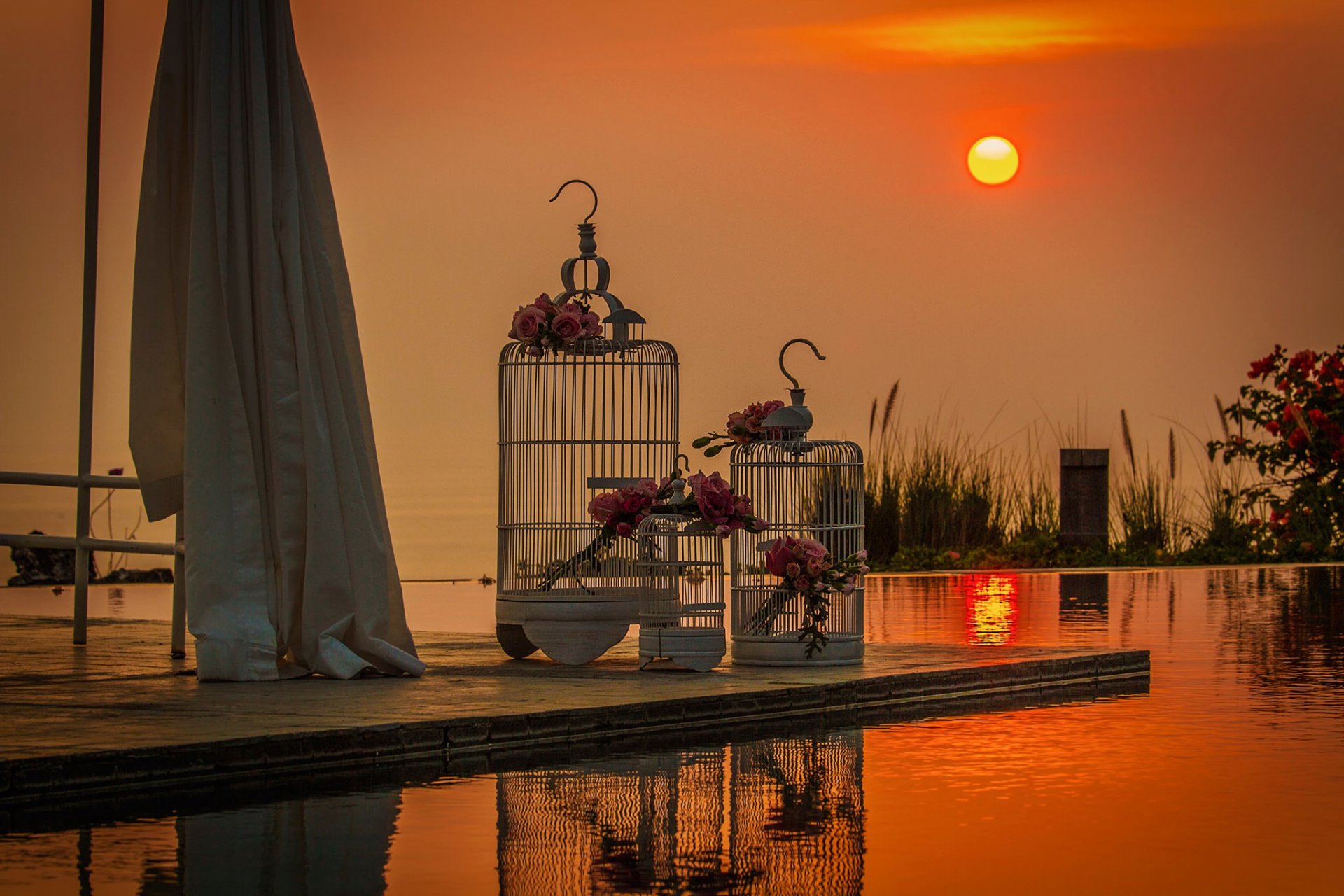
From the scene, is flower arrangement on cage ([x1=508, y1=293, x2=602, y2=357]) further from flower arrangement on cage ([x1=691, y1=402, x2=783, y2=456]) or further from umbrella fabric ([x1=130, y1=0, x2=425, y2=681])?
umbrella fabric ([x1=130, y1=0, x2=425, y2=681])

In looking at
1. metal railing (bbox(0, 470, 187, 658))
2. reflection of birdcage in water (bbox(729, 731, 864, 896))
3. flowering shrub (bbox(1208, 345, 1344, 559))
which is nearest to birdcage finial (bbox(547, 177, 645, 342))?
metal railing (bbox(0, 470, 187, 658))

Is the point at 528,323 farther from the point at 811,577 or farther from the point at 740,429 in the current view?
the point at 811,577

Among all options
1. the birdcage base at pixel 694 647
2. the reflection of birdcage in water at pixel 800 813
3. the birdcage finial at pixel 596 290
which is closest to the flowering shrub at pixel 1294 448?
the birdcage finial at pixel 596 290

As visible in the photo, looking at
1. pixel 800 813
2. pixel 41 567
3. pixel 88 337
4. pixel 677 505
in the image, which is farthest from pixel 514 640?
pixel 41 567

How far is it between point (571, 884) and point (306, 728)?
1754 mm

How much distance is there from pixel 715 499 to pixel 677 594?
1.45 feet

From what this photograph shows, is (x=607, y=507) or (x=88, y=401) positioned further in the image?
(x=88, y=401)

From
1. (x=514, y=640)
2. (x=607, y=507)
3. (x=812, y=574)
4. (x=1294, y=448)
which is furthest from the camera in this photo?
(x=1294, y=448)

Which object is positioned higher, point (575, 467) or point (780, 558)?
point (575, 467)

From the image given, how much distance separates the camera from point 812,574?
7.07 metres

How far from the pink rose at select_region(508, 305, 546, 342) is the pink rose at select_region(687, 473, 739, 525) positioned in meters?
0.99

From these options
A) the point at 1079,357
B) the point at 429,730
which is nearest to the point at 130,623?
the point at 429,730

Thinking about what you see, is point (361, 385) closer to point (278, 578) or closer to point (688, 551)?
point (278, 578)

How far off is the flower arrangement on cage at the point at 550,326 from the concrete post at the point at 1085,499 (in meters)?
9.89
